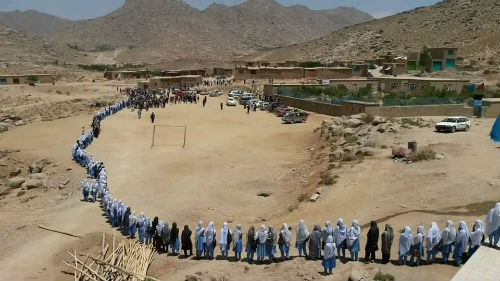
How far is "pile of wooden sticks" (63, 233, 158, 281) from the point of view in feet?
39.5

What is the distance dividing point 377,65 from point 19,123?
47270mm

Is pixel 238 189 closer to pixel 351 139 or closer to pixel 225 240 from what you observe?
pixel 351 139

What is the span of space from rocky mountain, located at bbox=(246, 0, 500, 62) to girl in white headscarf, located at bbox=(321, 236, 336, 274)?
60774mm

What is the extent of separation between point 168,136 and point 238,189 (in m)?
13.7

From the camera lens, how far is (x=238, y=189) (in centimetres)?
2241

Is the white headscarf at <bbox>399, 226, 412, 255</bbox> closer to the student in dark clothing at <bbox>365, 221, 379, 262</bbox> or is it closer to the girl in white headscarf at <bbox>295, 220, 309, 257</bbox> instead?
the student in dark clothing at <bbox>365, 221, 379, 262</bbox>

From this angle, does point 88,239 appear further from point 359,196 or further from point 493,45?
point 493,45

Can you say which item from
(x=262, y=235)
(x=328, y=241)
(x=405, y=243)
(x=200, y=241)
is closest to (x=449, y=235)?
(x=405, y=243)

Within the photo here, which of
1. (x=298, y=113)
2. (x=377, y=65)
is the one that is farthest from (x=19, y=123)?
(x=377, y=65)

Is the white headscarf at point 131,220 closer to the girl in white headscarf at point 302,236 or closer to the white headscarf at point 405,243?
the girl in white headscarf at point 302,236

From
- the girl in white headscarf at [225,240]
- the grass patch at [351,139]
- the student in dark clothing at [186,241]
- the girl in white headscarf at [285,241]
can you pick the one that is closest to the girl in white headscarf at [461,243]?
the girl in white headscarf at [285,241]

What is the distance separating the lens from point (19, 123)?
145 feet

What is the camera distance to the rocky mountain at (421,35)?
78.8 m

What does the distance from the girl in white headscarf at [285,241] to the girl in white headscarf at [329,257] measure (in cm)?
119
